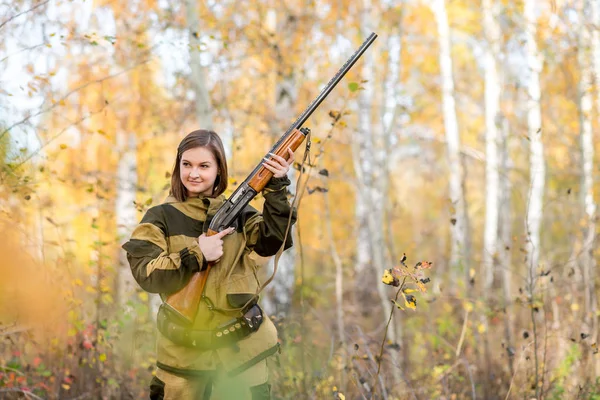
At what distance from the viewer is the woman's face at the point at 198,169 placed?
2822 millimetres

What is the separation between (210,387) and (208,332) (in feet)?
0.80

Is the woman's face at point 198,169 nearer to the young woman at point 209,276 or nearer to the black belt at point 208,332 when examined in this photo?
the young woman at point 209,276

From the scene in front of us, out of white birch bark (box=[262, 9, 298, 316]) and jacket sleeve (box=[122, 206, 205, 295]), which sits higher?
white birch bark (box=[262, 9, 298, 316])

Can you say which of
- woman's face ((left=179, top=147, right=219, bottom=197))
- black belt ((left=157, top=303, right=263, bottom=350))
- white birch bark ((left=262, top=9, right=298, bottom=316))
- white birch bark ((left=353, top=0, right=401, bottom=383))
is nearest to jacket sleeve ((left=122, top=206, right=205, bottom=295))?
black belt ((left=157, top=303, right=263, bottom=350))

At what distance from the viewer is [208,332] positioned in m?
2.67

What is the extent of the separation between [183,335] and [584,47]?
7847 mm

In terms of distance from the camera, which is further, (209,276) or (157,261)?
(209,276)

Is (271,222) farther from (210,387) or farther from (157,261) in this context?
(210,387)

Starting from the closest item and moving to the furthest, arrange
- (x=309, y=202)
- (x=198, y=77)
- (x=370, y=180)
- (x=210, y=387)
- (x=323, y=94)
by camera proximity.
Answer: (x=210, y=387)
(x=323, y=94)
(x=198, y=77)
(x=370, y=180)
(x=309, y=202)

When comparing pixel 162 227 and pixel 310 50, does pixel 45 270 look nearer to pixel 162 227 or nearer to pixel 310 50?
pixel 162 227

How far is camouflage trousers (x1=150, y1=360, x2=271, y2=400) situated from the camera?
267cm

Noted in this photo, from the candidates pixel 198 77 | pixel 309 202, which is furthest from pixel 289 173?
pixel 309 202

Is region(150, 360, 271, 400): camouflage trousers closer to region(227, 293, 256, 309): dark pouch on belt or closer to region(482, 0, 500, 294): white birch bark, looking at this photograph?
region(227, 293, 256, 309): dark pouch on belt

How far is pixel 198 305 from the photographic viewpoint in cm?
267
